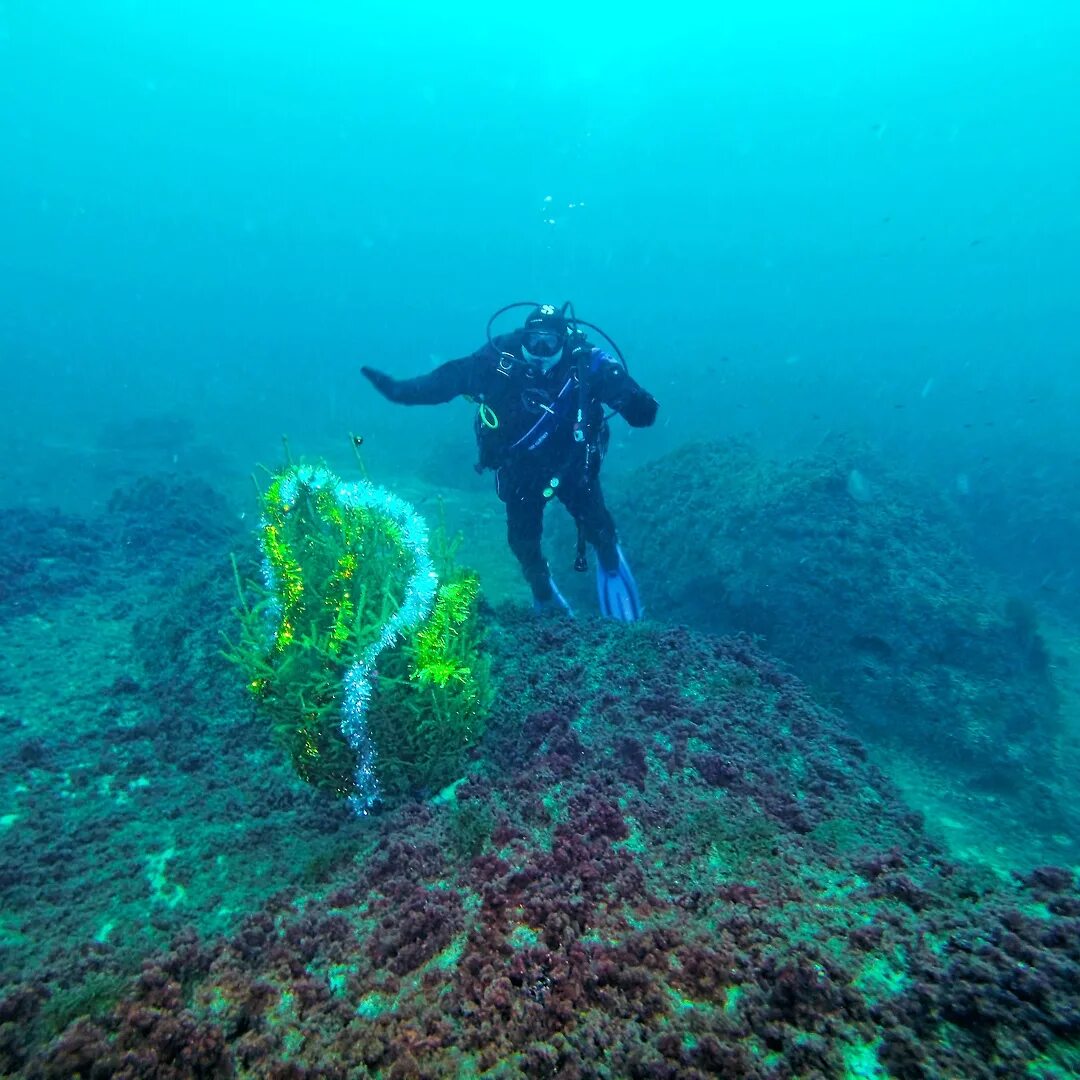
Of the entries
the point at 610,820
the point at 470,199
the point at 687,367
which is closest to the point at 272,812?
the point at 610,820

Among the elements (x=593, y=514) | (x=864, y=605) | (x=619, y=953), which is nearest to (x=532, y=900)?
(x=619, y=953)

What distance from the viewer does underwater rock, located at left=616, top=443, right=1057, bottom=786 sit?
7594 mm

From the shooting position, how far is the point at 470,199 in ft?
438

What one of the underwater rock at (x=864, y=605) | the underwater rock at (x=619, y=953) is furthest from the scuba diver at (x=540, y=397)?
the underwater rock at (x=864, y=605)

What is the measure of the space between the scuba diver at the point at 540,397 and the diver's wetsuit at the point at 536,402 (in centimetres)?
1

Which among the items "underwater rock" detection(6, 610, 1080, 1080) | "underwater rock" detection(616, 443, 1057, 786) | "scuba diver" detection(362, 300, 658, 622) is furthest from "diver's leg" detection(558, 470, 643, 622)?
"underwater rock" detection(6, 610, 1080, 1080)

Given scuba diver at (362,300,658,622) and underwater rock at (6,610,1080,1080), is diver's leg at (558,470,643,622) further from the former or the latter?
underwater rock at (6,610,1080,1080)

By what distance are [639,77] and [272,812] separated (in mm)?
142701

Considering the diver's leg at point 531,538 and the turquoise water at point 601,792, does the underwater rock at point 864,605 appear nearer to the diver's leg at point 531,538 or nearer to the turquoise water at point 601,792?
the turquoise water at point 601,792

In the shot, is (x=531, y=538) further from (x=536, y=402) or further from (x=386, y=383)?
(x=386, y=383)

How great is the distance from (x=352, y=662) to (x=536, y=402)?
14.1ft

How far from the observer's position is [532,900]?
260 centimetres

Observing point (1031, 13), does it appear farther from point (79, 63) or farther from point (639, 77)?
point (79, 63)

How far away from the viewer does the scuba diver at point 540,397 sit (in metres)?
7.04
